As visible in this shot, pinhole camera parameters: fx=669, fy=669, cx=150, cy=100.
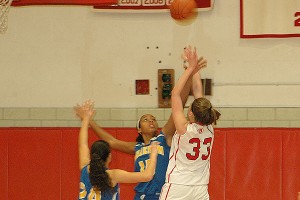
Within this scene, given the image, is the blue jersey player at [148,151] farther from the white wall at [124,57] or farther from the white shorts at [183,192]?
the white wall at [124,57]

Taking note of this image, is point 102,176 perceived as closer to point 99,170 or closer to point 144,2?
point 99,170

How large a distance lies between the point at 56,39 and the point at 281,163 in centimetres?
332

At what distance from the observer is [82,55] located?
346 inches

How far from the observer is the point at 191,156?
5570 millimetres

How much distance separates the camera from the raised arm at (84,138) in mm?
5508

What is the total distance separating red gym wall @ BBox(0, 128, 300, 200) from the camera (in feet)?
27.0

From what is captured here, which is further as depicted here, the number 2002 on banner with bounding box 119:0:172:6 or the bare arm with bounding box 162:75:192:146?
the number 2002 on banner with bounding box 119:0:172:6

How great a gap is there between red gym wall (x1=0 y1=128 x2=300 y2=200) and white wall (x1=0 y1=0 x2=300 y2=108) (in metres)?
0.45

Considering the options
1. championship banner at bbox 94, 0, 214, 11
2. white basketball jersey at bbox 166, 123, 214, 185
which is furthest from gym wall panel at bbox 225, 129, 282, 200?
white basketball jersey at bbox 166, 123, 214, 185

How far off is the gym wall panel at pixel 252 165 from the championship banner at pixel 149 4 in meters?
1.63

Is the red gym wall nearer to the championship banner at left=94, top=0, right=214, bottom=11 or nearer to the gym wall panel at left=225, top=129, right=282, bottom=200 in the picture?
the gym wall panel at left=225, top=129, right=282, bottom=200

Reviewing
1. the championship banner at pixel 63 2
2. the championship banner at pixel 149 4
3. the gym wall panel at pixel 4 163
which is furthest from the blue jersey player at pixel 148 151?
the gym wall panel at pixel 4 163

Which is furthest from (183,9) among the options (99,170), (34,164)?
(34,164)

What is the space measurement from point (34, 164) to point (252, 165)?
2.81m
